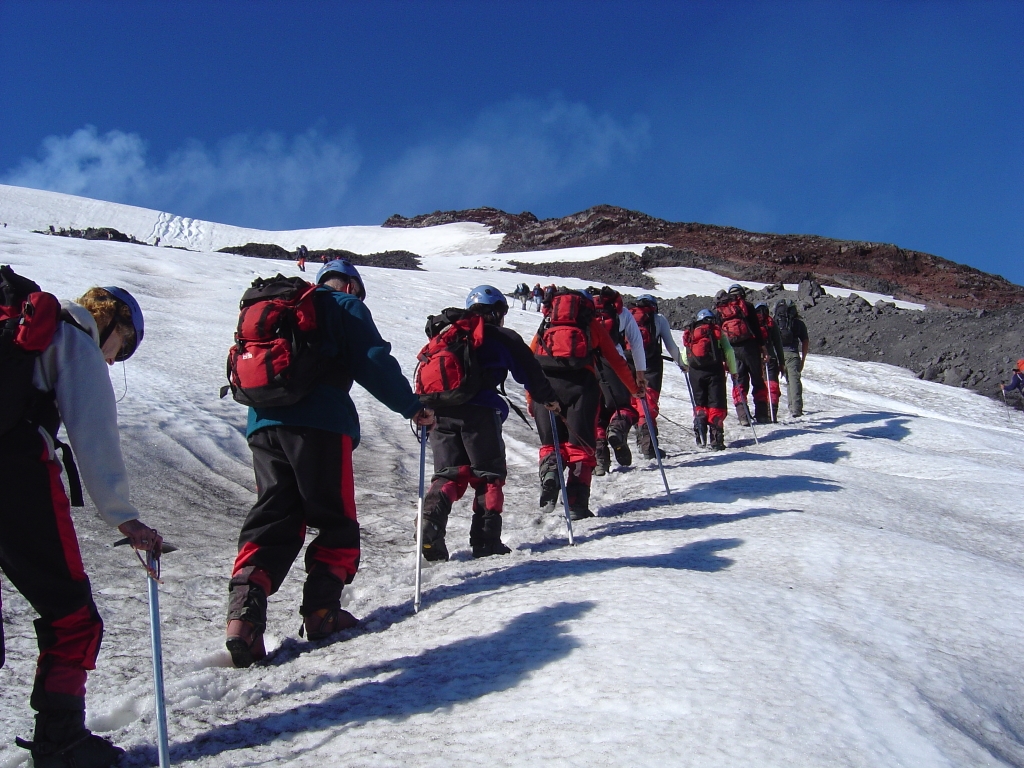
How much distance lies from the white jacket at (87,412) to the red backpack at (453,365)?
2.19 meters

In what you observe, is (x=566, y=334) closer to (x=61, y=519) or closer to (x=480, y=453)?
(x=480, y=453)

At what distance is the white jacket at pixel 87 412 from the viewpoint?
2258mm

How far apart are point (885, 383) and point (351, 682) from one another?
16264 mm

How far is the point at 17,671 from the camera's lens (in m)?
2.81

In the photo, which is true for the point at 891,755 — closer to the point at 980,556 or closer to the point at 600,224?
the point at 980,556

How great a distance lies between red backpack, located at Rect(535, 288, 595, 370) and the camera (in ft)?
18.3

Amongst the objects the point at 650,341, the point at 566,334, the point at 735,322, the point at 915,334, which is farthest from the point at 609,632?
the point at 915,334

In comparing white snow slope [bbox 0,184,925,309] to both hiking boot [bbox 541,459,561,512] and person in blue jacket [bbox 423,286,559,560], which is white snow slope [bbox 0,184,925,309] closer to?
hiking boot [bbox 541,459,561,512]

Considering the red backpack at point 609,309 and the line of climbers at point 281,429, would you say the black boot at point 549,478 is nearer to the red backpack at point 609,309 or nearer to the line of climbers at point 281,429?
the line of climbers at point 281,429

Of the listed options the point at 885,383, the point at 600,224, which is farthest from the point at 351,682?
the point at 600,224

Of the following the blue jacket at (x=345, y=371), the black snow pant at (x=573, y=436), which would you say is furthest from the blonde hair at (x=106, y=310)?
the black snow pant at (x=573, y=436)

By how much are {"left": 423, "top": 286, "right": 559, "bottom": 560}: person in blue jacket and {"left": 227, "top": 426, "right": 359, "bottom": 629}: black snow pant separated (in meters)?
1.13

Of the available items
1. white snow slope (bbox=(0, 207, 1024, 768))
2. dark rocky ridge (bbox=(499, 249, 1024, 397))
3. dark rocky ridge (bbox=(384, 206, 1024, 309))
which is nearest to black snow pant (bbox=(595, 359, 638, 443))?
white snow slope (bbox=(0, 207, 1024, 768))

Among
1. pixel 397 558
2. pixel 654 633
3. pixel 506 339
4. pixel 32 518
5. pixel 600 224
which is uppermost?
pixel 600 224
